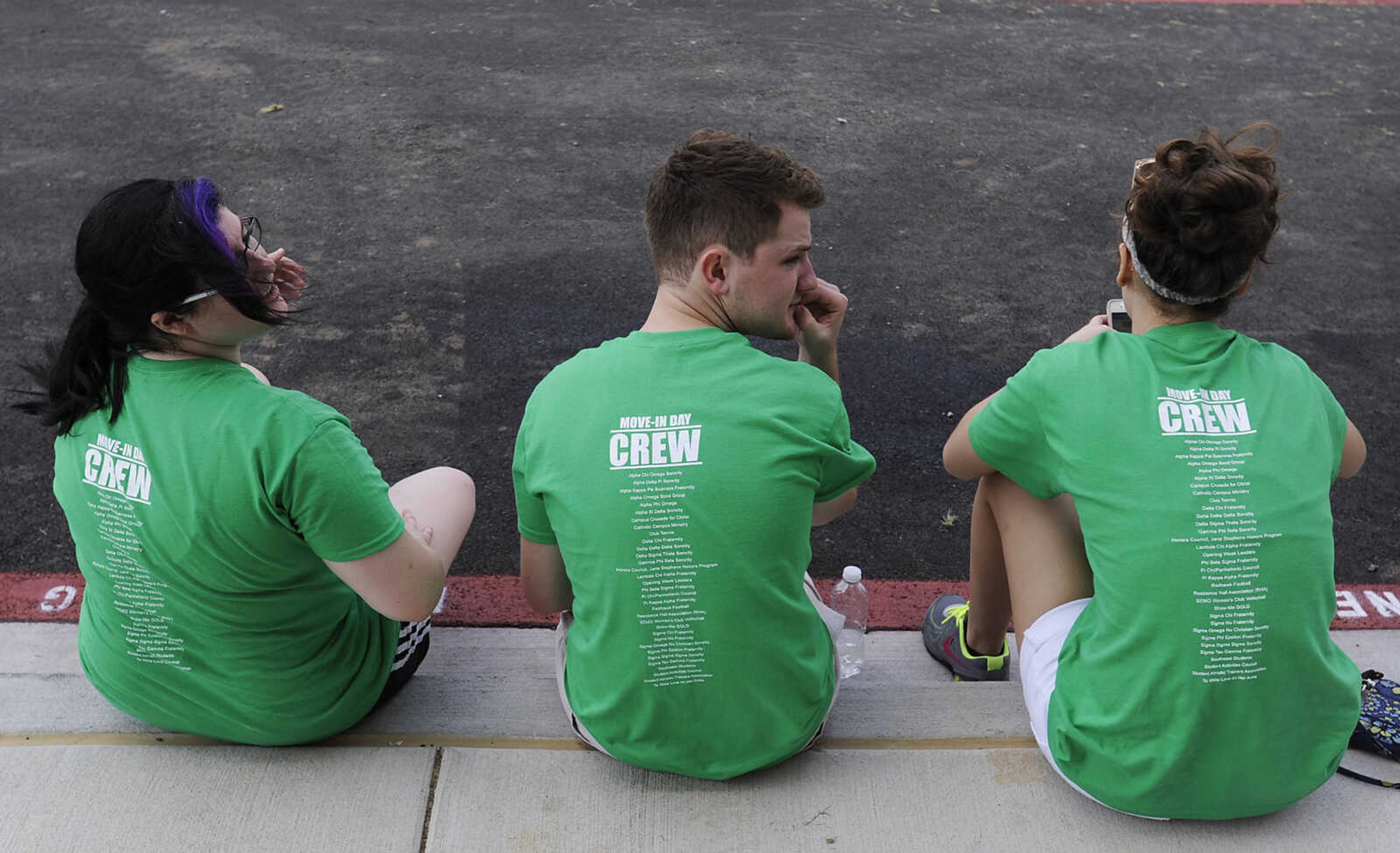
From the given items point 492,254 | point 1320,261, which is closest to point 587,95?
point 492,254

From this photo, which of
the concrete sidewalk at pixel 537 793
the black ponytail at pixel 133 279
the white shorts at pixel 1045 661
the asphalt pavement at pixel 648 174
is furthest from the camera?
the asphalt pavement at pixel 648 174

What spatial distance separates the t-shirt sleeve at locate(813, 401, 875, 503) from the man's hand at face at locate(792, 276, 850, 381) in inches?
16.9

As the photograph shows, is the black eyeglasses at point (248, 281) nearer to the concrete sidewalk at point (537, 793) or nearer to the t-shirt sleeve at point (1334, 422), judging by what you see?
the concrete sidewalk at point (537, 793)

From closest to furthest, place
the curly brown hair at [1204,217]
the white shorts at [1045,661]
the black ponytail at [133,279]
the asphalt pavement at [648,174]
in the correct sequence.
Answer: the black ponytail at [133,279] < the curly brown hair at [1204,217] < the white shorts at [1045,661] < the asphalt pavement at [648,174]

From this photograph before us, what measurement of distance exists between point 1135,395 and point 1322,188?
566 centimetres

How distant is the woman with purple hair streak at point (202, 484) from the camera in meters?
2.32

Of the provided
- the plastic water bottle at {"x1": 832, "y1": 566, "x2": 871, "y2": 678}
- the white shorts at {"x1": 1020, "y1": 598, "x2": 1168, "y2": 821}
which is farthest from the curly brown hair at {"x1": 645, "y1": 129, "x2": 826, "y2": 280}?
the plastic water bottle at {"x1": 832, "y1": 566, "x2": 871, "y2": 678}

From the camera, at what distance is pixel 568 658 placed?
276cm

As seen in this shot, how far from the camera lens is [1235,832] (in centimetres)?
256

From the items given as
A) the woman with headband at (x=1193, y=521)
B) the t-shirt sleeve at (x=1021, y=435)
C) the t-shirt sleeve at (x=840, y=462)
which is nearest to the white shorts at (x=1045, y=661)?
Result: the woman with headband at (x=1193, y=521)

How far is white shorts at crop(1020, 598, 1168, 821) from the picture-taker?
2674mm

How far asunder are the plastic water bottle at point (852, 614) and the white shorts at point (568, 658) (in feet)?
1.80

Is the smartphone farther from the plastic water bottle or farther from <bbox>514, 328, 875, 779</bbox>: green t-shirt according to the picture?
the plastic water bottle

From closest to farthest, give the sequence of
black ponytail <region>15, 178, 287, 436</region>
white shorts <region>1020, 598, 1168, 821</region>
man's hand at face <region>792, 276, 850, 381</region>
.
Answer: black ponytail <region>15, 178, 287, 436</region> < white shorts <region>1020, 598, 1168, 821</region> < man's hand at face <region>792, 276, 850, 381</region>
